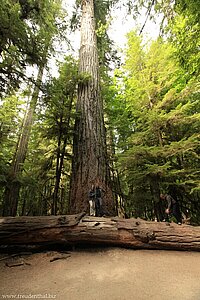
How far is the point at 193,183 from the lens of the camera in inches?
186

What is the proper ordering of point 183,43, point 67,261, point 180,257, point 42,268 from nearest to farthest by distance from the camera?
point 42,268 < point 67,261 < point 180,257 < point 183,43

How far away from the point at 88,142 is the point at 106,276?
302 centimetres

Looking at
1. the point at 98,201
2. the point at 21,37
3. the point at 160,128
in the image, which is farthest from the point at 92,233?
the point at 21,37

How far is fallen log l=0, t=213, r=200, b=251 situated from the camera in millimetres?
3191

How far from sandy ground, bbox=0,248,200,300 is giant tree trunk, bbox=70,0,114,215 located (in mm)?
1138

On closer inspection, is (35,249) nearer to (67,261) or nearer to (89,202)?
(67,261)

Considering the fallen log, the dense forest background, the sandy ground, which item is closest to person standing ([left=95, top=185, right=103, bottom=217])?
the fallen log

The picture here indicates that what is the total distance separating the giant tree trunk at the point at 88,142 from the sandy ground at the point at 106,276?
1.14 m

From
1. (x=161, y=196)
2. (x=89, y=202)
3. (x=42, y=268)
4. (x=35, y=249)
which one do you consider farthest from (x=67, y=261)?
(x=161, y=196)

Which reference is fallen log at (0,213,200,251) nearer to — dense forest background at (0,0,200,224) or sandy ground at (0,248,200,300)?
sandy ground at (0,248,200,300)

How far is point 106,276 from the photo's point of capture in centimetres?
246

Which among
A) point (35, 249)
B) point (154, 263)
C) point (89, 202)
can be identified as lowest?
point (154, 263)

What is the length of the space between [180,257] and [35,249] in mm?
2416

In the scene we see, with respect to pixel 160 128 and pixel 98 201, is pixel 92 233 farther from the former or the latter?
pixel 160 128
